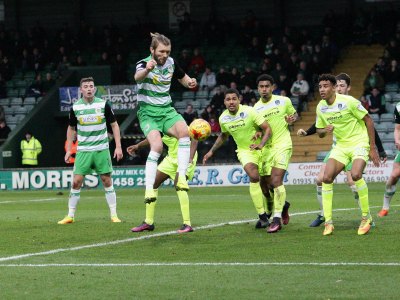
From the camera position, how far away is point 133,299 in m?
8.13

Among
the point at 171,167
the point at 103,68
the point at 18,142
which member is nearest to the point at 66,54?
the point at 103,68

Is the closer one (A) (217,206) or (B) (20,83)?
(A) (217,206)

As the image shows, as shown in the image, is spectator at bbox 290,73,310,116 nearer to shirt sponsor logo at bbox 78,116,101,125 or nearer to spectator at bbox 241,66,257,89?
spectator at bbox 241,66,257,89

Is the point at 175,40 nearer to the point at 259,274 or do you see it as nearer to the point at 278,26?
the point at 278,26

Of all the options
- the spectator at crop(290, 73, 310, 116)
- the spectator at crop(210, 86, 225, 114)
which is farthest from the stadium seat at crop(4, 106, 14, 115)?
the spectator at crop(290, 73, 310, 116)

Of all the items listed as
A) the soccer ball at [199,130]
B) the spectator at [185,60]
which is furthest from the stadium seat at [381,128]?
the soccer ball at [199,130]

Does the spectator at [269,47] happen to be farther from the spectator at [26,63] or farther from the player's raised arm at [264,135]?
the player's raised arm at [264,135]

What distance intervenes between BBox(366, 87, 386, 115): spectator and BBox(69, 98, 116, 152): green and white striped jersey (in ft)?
51.3

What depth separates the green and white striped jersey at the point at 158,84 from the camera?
12.7m

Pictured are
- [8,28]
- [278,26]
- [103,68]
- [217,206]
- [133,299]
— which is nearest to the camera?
[133,299]

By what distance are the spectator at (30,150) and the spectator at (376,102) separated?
11369mm

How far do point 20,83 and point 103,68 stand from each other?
4.18 metres

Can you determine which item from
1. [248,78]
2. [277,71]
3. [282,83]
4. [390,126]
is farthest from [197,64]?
[390,126]

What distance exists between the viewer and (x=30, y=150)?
33.4m
